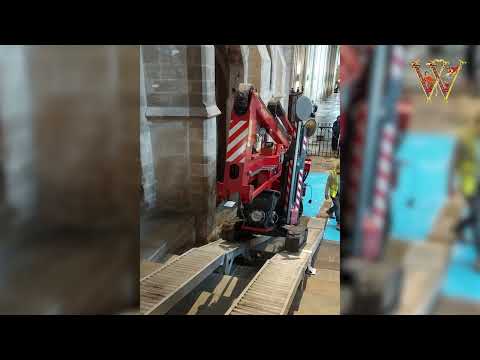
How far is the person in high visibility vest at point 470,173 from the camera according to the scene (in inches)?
23.9

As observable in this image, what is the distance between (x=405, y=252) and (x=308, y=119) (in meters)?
1.19

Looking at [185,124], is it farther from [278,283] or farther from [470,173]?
[470,173]

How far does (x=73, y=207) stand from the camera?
69cm

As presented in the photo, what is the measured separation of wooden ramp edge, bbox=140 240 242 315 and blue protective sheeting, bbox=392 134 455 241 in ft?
2.38

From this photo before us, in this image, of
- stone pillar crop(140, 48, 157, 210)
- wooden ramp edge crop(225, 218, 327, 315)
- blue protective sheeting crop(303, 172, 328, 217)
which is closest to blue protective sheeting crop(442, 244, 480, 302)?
wooden ramp edge crop(225, 218, 327, 315)

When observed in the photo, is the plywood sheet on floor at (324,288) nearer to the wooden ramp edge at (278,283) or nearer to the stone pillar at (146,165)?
the wooden ramp edge at (278,283)

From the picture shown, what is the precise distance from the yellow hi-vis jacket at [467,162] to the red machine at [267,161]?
1.01m

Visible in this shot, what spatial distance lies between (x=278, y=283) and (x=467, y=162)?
40.6 inches

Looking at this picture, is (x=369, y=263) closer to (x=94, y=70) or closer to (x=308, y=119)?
(x=94, y=70)

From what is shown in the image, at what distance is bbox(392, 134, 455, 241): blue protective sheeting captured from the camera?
594mm

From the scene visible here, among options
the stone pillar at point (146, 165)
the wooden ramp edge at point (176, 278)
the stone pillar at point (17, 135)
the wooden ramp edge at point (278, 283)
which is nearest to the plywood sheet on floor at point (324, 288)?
the wooden ramp edge at point (278, 283)

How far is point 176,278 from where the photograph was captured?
47.3 inches

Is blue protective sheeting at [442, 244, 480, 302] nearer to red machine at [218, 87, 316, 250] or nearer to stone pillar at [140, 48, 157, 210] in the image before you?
stone pillar at [140, 48, 157, 210]

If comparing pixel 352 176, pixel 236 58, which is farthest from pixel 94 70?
pixel 236 58
